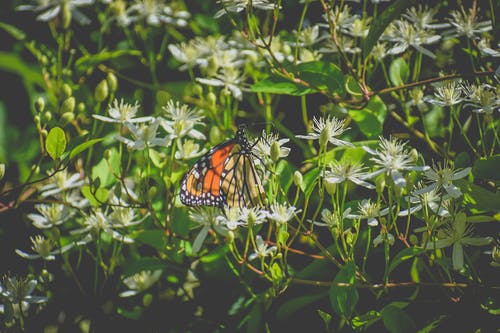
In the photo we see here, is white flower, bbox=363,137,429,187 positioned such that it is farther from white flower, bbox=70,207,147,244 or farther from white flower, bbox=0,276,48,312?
white flower, bbox=0,276,48,312

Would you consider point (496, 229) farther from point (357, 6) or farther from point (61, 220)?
point (61, 220)

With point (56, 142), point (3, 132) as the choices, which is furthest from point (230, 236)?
point (3, 132)

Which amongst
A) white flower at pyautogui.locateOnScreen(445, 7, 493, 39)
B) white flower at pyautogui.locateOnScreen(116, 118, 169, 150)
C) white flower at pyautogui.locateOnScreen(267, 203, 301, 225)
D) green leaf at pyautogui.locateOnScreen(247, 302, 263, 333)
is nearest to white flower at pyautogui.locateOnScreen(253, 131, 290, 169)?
white flower at pyautogui.locateOnScreen(267, 203, 301, 225)

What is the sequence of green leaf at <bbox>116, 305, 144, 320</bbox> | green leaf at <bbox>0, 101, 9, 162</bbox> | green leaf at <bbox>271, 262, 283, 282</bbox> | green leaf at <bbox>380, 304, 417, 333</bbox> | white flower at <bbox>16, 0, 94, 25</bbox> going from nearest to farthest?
1. green leaf at <bbox>380, 304, 417, 333</bbox>
2. green leaf at <bbox>271, 262, 283, 282</bbox>
3. green leaf at <bbox>116, 305, 144, 320</bbox>
4. green leaf at <bbox>0, 101, 9, 162</bbox>
5. white flower at <bbox>16, 0, 94, 25</bbox>

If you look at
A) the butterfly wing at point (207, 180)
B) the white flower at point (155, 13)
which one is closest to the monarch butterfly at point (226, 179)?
the butterfly wing at point (207, 180)

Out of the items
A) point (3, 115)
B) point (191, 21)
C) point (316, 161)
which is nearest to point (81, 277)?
point (3, 115)

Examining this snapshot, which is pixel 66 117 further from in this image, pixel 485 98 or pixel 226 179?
pixel 485 98

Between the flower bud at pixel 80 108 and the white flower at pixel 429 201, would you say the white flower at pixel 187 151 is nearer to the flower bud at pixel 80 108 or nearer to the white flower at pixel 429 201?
the flower bud at pixel 80 108
